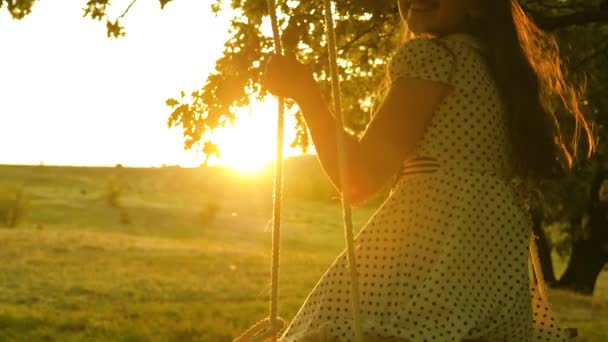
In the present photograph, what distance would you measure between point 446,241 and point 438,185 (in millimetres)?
159

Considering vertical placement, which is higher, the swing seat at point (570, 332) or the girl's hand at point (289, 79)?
the girl's hand at point (289, 79)

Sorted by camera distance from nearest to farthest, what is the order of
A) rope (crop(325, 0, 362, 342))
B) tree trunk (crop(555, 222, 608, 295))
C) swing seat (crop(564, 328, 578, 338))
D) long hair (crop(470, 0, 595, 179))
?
rope (crop(325, 0, 362, 342)) → long hair (crop(470, 0, 595, 179)) → swing seat (crop(564, 328, 578, 338)) → tree trunk (crop(555, 222, 608, 295))

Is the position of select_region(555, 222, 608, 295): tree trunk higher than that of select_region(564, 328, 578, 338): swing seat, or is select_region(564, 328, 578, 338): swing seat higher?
select_region(564, 328, 578, 338): swing seat

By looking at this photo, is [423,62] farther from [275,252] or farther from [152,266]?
[152,266]

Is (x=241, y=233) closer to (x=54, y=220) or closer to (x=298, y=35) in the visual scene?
(x=54, y=220)

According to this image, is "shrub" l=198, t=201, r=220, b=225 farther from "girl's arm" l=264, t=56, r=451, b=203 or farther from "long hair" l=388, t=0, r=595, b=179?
"girl's arm" l=264, t=56, r=451, b=203

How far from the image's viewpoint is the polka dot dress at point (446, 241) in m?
2.37

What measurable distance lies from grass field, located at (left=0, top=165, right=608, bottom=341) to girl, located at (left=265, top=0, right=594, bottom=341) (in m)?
1.42

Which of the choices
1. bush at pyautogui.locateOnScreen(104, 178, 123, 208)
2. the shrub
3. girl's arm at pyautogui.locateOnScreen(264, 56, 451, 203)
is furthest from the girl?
bush at pyautogui.locateOnScreen(104, 178, 123, 208)

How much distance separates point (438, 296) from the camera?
92.7 inches

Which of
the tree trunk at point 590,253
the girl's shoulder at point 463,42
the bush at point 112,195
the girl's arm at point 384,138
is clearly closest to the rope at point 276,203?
the girl's arm at point 384,138

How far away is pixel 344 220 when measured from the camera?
2.45 metres

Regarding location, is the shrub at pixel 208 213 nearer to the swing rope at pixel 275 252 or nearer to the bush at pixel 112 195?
the bush at pixel 112 195

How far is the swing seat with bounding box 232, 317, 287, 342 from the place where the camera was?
2.75 m
